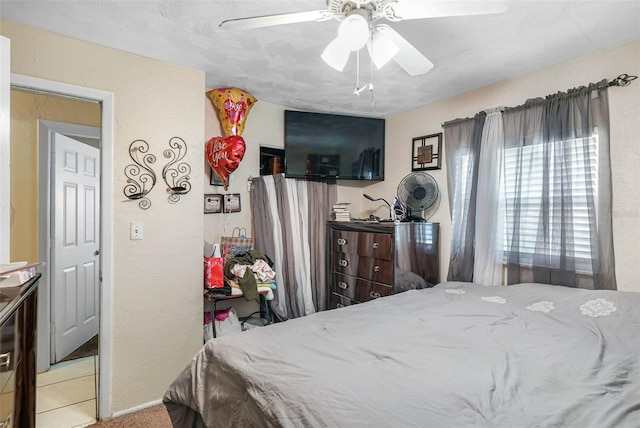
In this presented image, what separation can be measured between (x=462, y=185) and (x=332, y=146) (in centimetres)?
126

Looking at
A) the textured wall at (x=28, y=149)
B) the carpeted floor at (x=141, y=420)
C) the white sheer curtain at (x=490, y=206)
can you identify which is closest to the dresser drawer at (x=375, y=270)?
the white sheer curtain at (x=490, y=206)

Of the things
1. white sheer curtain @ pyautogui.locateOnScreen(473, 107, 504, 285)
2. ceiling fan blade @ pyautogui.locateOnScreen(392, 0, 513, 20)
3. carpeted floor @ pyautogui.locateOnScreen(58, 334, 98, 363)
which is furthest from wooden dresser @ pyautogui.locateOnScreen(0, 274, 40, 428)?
white sheer curtain @ pyautogui.locateOnScreen(473, 107, 504, 285)

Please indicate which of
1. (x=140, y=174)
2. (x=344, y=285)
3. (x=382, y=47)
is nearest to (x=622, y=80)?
(x=382, y=47)

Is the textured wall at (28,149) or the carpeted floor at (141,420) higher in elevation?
the textured wall at (28,149)

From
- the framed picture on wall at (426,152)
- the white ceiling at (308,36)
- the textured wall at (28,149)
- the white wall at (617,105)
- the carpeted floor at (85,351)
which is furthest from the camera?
the framed picture on wall at (426,152)

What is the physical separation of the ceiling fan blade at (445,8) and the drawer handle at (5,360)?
171cm

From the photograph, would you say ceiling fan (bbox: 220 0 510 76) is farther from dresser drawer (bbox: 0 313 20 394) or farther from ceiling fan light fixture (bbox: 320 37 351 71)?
dresser drawer (bbox: 0 313 20 394)

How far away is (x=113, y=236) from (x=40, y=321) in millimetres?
1247

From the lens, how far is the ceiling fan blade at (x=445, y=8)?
46.1 inches

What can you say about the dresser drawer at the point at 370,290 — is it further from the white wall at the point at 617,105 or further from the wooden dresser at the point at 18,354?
the wooden dresser at the point at 18,354

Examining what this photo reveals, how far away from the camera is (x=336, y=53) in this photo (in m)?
1.43

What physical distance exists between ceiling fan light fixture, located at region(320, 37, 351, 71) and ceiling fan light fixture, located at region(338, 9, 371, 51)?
0.06 metres

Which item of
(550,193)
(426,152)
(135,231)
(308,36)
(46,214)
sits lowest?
(135,231)

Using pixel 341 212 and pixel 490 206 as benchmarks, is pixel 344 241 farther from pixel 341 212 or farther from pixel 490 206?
pixel 490 206
